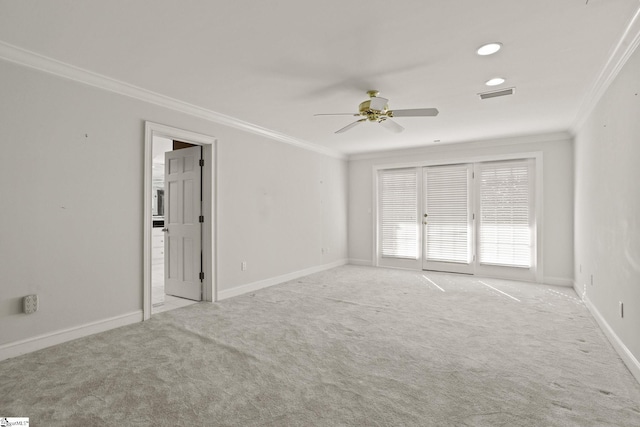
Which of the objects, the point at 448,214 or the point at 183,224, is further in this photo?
the point at 448,214

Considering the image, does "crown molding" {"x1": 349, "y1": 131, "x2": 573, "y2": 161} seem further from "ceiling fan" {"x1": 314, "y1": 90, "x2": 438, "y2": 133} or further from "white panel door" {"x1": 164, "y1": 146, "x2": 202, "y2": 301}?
"white panel door" {"x1": 164, "y1": 146, "x2": 202, "y2": 301}

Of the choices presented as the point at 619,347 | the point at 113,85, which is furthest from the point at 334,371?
the point at 113,85

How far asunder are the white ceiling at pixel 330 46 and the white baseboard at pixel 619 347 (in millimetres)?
2382

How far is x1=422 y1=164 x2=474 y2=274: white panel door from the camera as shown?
19.9 feet

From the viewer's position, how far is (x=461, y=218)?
612 centimetres

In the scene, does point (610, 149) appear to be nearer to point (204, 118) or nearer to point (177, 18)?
point (177, 18)

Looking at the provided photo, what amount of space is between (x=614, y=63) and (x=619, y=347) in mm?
2382

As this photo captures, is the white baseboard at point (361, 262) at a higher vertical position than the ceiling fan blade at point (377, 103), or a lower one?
lower

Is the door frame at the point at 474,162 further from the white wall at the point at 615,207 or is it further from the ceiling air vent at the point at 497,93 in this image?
the ceiling air vent at the point at 497,93

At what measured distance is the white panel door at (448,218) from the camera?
606 centimetres

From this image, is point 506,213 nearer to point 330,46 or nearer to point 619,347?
point 619,347

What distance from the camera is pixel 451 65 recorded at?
2865 mm

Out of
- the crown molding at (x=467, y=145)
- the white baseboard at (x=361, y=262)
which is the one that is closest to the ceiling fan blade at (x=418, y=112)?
the crown molding at (x=467, y=145)

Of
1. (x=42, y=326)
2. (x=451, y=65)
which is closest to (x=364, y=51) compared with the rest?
(x=451, y=65)
